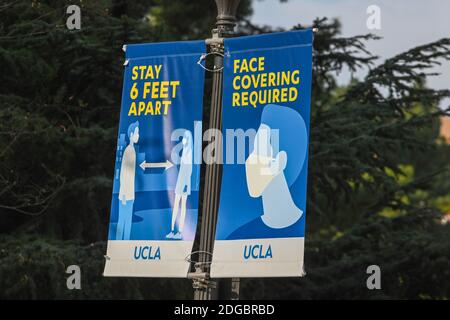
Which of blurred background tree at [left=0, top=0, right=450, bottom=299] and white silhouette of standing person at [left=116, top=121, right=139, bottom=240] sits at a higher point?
blurred background tree at [left=0, top=0, right=450, bottom=299]

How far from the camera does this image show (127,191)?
11.5 meters

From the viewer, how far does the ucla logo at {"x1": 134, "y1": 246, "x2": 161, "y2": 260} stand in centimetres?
1127

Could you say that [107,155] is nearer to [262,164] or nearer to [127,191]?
[127,191]

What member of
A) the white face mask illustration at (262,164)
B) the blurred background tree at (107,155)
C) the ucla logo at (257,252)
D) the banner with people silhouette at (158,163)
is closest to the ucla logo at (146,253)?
the banner with people silhouette at (158,163)

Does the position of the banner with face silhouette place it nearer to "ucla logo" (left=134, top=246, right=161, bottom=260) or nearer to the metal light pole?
the metal light pole

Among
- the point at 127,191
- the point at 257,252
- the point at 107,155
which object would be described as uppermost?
the point at 107,155

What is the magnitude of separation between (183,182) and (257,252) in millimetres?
→ 1209

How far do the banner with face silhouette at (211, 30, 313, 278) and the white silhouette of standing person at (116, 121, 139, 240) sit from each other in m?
1.06

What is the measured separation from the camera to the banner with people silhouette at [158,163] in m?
11.2

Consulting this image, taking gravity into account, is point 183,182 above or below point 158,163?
below

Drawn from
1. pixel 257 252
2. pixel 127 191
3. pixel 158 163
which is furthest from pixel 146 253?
pixel 257 252

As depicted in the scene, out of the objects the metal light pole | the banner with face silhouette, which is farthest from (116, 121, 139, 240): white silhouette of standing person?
the banner with face silhouette

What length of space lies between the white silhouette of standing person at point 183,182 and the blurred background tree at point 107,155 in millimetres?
6668

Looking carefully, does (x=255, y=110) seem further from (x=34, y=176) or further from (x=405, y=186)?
(x=405, y=186)
